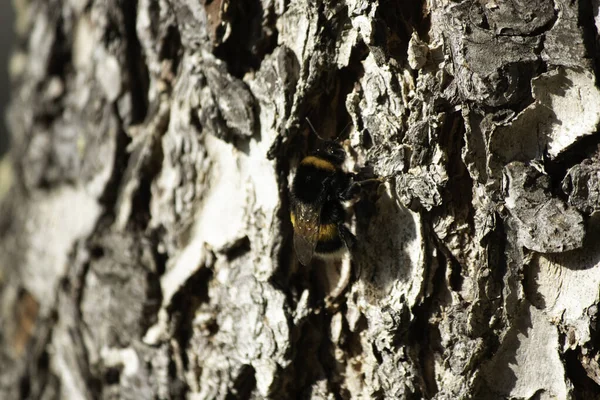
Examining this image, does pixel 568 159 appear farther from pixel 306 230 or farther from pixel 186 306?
pixel 186 306

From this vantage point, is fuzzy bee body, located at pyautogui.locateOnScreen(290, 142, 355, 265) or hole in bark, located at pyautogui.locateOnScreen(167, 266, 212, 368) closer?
fuzzy bee body, located at pyautogui.locateOnScreen(290, 142, 355, 265)

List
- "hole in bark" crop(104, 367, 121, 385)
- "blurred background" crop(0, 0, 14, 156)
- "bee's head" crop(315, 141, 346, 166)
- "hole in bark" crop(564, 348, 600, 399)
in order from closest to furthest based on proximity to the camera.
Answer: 1. "hole in bark" crop(564, 348, 600, 399)
2. "bee's head" crop(315, 141, 346, 166)
3. "hole in bark" crop(104, 367, 121, 385)
4. "blurred background" crop(0, 0, 14, 156)

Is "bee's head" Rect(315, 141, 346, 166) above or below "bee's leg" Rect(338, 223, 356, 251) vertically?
above

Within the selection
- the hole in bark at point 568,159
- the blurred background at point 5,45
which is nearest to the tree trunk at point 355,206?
the hole in bark at point 568,159

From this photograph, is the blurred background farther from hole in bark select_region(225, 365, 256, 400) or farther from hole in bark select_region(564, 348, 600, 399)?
hole in bark select_region(564, 348, 600, 399)

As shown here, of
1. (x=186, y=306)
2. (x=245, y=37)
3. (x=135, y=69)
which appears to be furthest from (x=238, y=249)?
(x=135, y=69)

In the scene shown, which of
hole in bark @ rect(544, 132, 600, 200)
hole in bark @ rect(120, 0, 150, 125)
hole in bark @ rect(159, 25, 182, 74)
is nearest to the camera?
hole in bark @ rect(544, 132, 600, 200)

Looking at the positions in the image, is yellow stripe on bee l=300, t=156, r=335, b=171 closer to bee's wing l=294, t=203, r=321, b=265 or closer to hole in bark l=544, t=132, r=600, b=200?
bee's wing l=294, t=203, r=321, b=265

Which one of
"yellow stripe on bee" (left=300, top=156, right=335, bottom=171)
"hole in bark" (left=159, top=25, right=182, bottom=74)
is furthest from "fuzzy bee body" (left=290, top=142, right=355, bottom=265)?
"hole in bark" (left=159, top=25, right=182, bottom=74)

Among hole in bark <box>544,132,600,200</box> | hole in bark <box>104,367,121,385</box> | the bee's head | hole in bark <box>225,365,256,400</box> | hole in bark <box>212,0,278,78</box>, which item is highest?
hole in bark <box>212,0,278,78</box>
